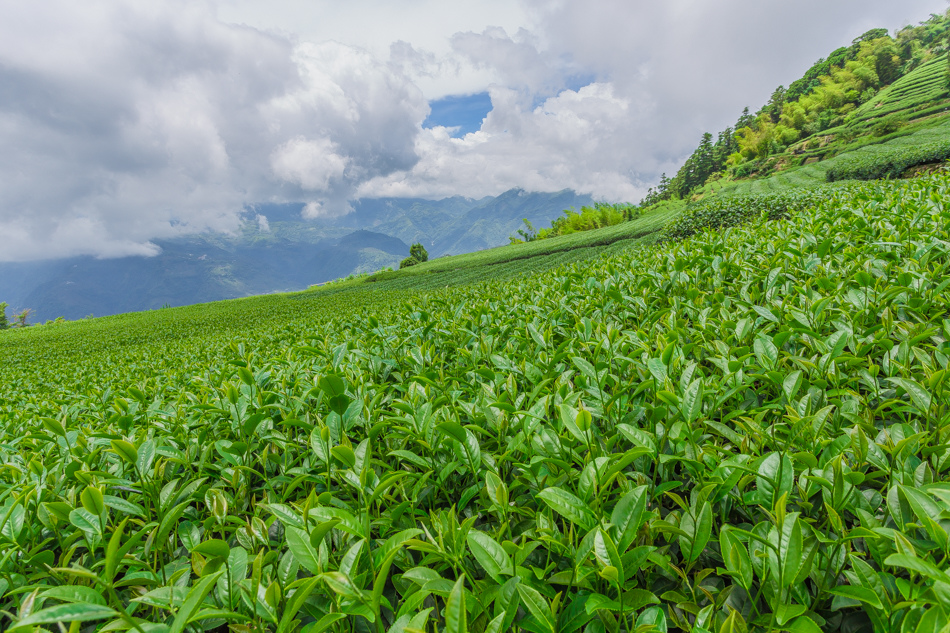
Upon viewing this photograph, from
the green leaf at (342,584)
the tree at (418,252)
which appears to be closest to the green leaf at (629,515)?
the green leaf at (342,584)

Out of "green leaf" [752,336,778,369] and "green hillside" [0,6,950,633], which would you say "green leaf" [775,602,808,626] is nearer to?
"green hillside" [0,6,950,633]

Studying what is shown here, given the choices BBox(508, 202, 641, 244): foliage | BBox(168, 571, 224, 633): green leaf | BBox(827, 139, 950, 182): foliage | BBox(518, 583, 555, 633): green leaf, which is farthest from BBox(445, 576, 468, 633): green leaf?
BBox(508, 202, 641, 244): foliage

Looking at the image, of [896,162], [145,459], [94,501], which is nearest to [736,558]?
[94,501]

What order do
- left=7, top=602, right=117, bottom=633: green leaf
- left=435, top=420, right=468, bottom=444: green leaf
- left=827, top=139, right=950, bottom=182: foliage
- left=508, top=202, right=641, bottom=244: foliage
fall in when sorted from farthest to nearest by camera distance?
1. left=508, top=202, right=641, bottom=244: foliage
2. left=827, top=139, right=950, bottom=182: foliage
3. left=435, top=420, right=468, bottom=444: green leaf
4. left=7, top=602, right=117, bottom=633: green leaf

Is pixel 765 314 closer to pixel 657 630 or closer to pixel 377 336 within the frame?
pixel 657 630

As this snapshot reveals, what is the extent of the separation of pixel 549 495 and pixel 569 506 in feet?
0.16

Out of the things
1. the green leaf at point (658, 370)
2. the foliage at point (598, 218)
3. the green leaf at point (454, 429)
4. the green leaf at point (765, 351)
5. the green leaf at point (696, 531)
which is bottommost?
the green leaf at point (696, 531)

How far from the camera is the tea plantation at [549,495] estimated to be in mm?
739

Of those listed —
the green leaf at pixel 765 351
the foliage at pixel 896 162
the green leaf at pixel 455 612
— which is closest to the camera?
the green leaf at pixel 455 612

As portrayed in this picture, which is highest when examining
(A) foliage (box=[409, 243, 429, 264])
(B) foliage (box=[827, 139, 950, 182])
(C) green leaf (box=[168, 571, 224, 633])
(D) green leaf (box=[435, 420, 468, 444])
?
(A) foliage (box=[409, 243, 429, 264])

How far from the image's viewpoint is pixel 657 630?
690 mm

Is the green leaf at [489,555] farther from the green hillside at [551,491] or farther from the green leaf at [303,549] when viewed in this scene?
the green leaf at [303,549]

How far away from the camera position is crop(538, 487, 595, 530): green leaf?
839mm

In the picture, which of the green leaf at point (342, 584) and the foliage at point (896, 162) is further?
the foliage at point (896, 162)
